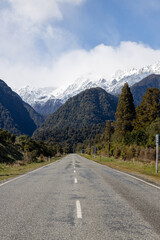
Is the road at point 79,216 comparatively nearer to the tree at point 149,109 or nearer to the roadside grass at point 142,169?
the roadside grass at point 142,169

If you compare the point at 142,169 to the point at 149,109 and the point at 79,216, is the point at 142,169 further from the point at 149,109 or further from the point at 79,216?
the point at 149,109

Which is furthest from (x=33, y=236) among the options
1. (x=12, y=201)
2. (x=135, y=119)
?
(x=135, y=119)

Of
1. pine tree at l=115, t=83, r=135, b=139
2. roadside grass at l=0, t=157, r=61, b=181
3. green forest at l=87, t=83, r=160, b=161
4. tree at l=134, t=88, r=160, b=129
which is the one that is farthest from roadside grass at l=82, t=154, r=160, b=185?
pine tree at l=115, t=83, r=135, b=139

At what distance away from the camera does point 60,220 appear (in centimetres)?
567

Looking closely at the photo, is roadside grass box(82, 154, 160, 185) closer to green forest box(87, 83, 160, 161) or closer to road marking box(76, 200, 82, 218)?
green forest box(87, 83, 160, 161)

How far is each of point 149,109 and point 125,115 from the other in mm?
6536

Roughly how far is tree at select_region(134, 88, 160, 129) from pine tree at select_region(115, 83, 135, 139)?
11.5 ft

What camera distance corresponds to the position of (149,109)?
50438 millimetres

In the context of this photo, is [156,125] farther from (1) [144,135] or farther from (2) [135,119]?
(2) [135,119]

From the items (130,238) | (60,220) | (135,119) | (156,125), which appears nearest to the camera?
(130,238)

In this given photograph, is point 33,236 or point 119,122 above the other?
point 119,122

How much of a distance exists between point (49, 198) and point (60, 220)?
8.95ft

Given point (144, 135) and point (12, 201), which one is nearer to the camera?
point (12, 201)

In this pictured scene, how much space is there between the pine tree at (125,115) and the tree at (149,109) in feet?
11.5
